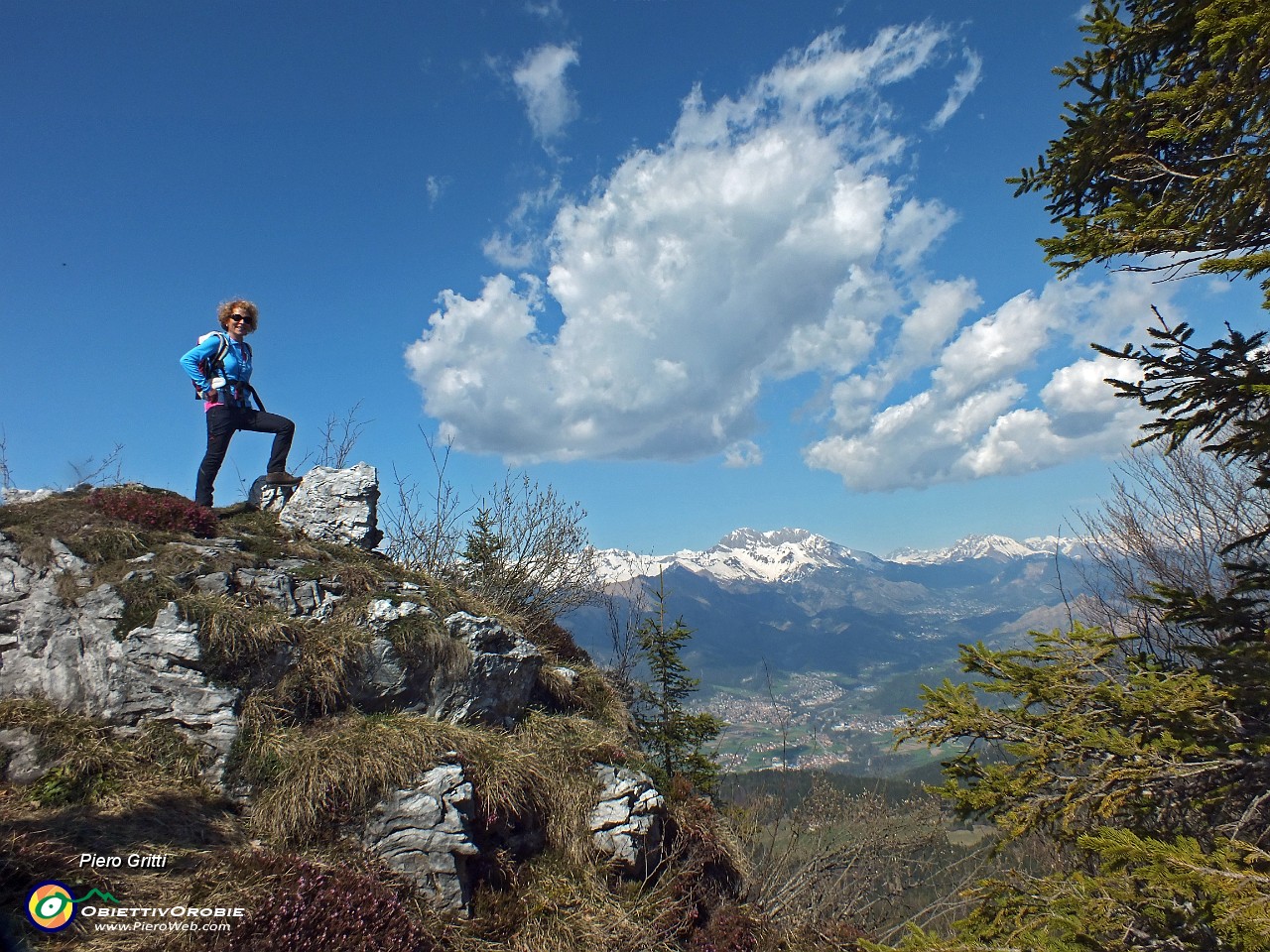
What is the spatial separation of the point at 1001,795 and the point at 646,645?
1055 cm

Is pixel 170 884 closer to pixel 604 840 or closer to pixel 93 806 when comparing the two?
pixel 93 806

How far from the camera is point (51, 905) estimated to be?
12.6 ft

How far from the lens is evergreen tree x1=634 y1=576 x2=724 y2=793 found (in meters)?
12.4

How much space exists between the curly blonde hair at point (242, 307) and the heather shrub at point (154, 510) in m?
2.71

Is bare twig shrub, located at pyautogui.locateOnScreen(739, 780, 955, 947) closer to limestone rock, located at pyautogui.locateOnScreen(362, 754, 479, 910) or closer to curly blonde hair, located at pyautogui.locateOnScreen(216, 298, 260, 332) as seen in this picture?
limestone rock, located at pyautogui.locateOnScreen(362, 754, 479, 910)

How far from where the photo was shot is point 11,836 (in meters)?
4.14

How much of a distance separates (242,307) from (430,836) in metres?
7.82

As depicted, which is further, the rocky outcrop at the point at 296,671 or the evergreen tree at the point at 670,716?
the evergreen tree at the point at 670,716

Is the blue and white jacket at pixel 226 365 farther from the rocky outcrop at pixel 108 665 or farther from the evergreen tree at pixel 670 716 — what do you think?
the evergreen tree at pixel 670 716

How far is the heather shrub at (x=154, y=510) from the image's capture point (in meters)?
7.46

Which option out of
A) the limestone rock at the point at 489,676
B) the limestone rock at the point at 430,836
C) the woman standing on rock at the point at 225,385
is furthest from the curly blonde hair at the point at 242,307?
the limestone rock at the point at 430,836

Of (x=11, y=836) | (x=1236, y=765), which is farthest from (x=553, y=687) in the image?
(x=1236, y=765)

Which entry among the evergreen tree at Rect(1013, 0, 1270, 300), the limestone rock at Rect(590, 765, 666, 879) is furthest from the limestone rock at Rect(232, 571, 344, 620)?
the evergreen tree at Rect(1013, 0, 1270, 300)

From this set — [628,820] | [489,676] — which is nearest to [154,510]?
[489,676]
